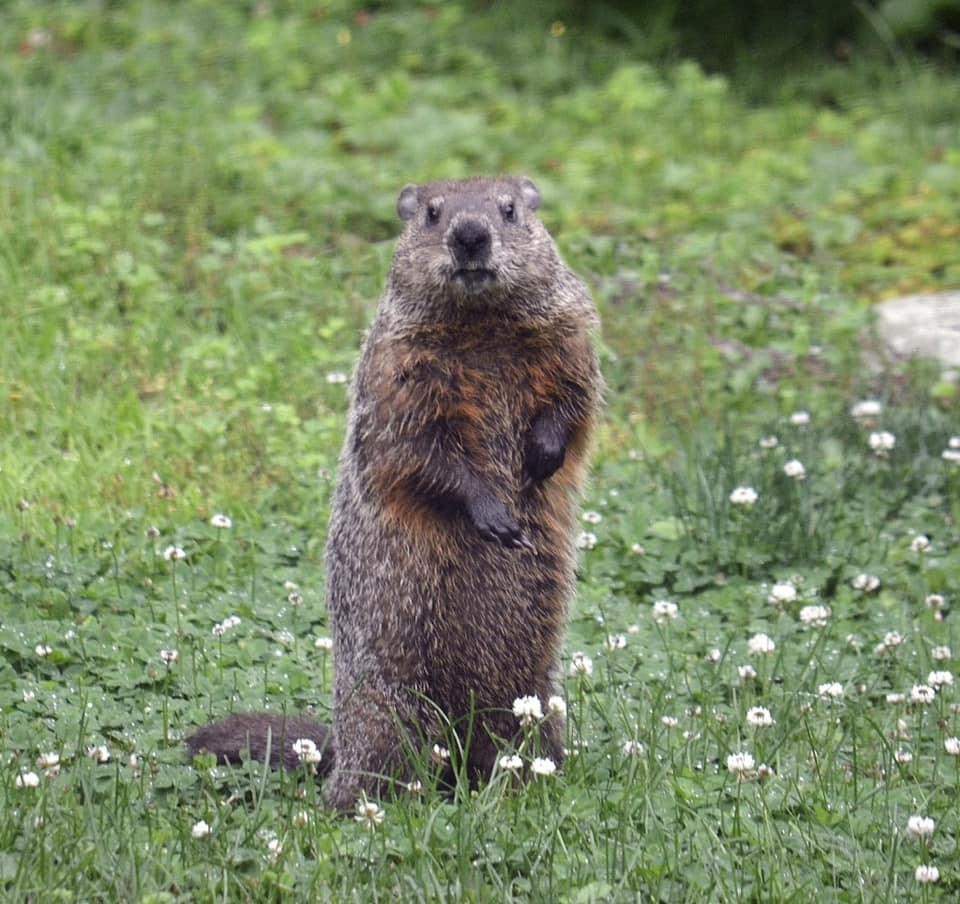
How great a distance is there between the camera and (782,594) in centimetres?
523

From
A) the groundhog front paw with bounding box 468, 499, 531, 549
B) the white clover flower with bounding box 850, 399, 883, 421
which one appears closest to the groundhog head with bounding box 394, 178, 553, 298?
the groundhog front paw with bounding box 468, 499, 531, 549


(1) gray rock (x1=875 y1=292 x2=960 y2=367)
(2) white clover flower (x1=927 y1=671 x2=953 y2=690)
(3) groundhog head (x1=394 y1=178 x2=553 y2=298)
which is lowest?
(2) white clover flower (x1=927 y1=671 x2=953 y2=690)

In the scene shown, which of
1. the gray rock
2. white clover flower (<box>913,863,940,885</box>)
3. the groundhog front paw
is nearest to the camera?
white clover flower (<box>913,863,940,885</box>)

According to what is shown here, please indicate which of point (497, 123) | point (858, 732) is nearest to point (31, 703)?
point (858, 732)

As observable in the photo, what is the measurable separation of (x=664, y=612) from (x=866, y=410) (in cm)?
180

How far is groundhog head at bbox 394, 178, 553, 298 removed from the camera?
4332 mm

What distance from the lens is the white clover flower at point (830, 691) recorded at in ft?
15.2

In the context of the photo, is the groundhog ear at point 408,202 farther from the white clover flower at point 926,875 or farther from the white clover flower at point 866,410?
the white clover flower at point 866,410

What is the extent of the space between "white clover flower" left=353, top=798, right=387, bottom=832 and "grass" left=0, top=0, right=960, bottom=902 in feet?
0.06

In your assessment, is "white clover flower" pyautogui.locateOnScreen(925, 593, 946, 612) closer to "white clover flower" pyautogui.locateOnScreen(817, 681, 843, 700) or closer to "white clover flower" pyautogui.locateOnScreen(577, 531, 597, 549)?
"white clover flower" pyautogui.locateOnScreen(817, 681, 843, 700)

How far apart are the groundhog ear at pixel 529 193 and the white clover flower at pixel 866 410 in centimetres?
230

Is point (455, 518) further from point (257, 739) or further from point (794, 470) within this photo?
point (794, 470)

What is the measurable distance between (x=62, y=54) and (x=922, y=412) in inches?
245

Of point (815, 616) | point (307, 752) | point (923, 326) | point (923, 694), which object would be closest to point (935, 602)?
point (815, 616)
